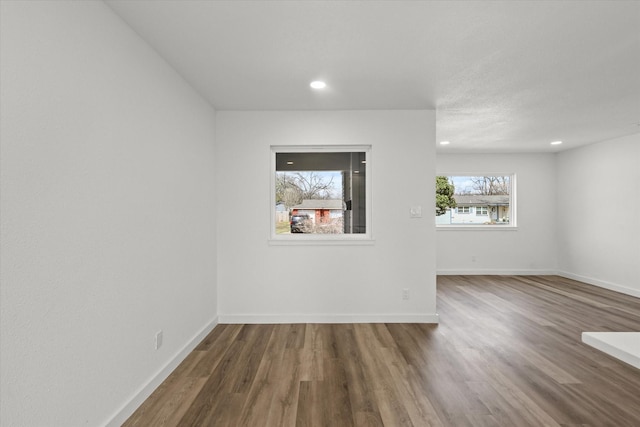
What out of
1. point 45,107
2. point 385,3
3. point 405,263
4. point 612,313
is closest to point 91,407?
point 45,107

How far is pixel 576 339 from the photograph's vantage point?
3.12 m

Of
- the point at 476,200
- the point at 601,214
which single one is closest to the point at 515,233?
the point at 476,200

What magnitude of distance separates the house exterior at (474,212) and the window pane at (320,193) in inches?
136

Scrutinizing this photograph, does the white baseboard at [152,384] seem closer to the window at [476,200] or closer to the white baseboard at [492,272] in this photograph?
the white baseboard at [492,272]

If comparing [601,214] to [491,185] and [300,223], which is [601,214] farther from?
[300,223]

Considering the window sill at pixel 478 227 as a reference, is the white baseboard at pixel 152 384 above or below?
below

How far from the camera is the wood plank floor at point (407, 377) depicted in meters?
1.94

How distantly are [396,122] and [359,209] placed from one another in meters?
1.11

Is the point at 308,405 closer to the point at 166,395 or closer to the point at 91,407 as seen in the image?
the point at 166,395

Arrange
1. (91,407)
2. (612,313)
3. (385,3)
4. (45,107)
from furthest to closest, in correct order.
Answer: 1. (612,313)
2. (385,3)
3. (91,407)
4. (45,107)

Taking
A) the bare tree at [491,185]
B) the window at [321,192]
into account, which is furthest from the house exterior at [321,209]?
the bare tree at [491,185]

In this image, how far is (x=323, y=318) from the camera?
3.62 meters

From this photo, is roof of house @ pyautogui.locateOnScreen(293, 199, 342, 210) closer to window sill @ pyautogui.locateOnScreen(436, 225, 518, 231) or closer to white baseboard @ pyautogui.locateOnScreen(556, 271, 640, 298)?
window sill @ pyautogui.locateOnScreen(436, 225, 518, 231)

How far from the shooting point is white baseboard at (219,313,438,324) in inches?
142
